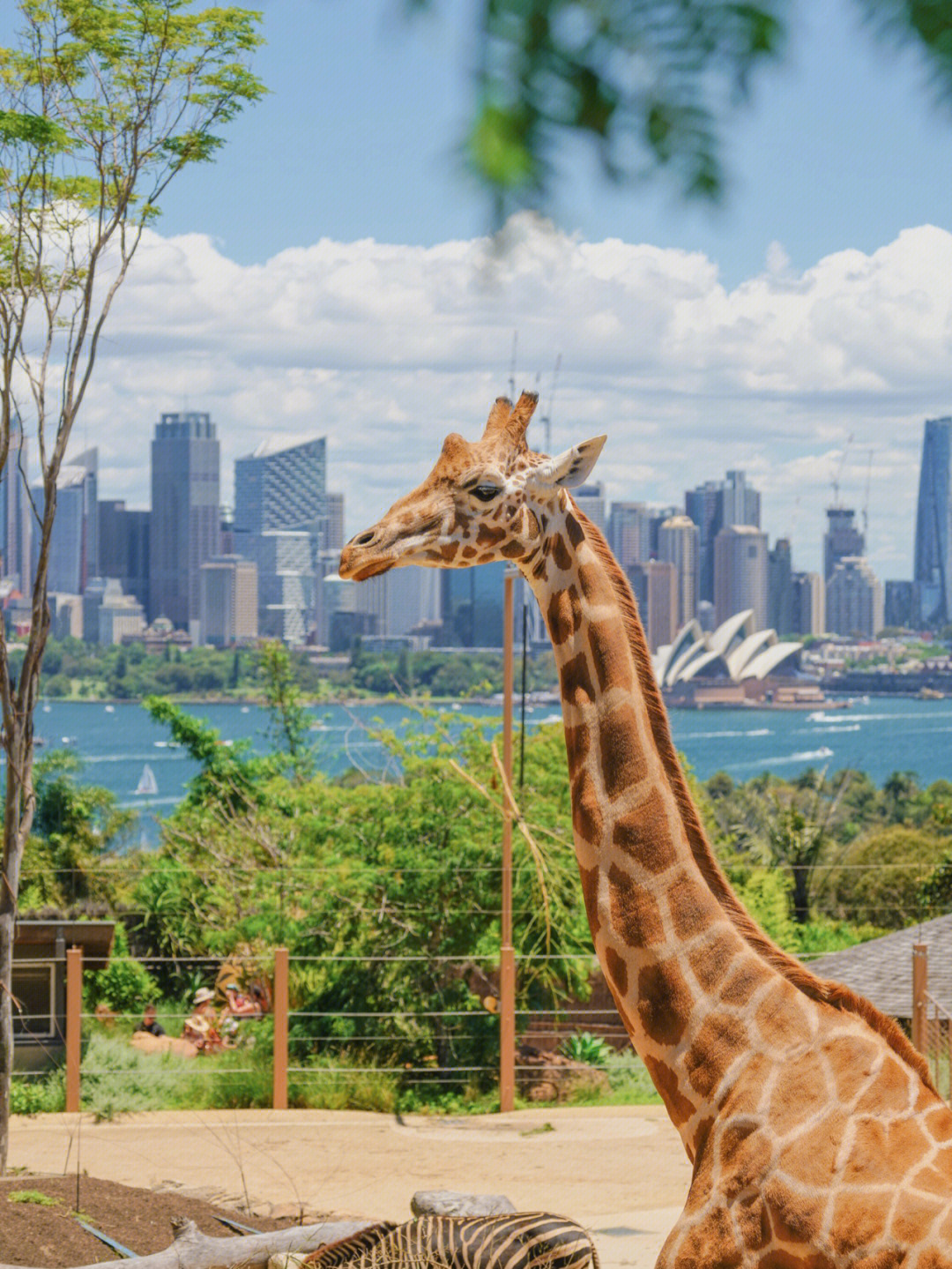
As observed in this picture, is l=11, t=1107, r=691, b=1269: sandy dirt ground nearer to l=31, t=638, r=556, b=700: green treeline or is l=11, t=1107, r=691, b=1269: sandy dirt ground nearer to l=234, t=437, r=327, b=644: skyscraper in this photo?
l=31, t=638, r=556, b=700: green treeline

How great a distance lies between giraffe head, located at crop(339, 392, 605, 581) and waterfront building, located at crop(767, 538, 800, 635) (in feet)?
414

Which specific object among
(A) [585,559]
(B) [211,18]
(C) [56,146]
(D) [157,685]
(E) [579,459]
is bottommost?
(D) [157,685]

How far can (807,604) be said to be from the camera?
450ft

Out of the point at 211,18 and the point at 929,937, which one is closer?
the point at 211,18

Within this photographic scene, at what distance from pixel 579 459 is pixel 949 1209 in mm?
2026

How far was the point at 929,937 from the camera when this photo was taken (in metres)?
15.2

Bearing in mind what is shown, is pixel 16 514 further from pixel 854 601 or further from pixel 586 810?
pixel 854 601

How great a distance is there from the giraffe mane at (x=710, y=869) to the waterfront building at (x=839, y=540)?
97.9 metres

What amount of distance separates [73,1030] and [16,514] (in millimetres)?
51271

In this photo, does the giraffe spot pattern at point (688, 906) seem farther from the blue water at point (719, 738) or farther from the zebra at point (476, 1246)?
the blue water at point (719, 738)

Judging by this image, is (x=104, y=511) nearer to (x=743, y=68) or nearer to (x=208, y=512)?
(x=208, y=512)

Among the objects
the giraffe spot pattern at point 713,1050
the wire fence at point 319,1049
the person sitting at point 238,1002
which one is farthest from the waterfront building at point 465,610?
the giraffe spot pattern at point 713,1050

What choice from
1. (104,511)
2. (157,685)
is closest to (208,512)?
(104,511)

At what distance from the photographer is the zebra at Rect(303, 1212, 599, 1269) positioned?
5410 mm
